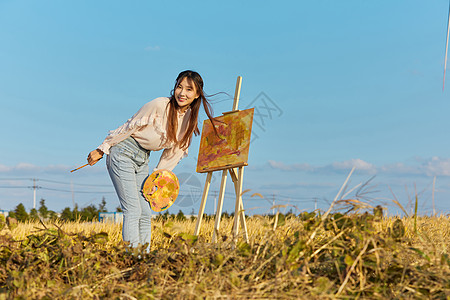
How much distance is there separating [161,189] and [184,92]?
959 mm

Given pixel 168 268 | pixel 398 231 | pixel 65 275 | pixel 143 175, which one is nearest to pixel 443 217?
pixel 398 231

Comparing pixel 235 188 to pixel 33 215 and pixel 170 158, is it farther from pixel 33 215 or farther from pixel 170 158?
pixel 33 215

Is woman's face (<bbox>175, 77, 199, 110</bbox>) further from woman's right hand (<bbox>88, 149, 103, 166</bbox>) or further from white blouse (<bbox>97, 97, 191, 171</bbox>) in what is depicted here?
woman's right hand (<bbox>88, 149, 103, 166</bbox>)

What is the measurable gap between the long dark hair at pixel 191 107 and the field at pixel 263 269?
1374 mm

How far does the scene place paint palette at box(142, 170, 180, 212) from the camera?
12.5 feet

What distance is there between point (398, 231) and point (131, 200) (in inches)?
90.2

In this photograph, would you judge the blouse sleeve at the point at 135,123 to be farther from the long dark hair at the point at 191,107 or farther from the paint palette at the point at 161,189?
the paint palette at the point at 161,189

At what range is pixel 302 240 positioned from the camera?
7.38 ft

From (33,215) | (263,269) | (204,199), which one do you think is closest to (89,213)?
(33,215)

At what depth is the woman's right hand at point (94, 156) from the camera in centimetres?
373

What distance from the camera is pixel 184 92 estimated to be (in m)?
3.81

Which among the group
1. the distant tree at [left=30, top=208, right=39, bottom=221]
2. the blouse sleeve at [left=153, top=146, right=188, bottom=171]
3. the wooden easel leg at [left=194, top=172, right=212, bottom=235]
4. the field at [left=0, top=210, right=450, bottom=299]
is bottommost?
the distant tree at [left=30, top=208, right=39, bottom=221]

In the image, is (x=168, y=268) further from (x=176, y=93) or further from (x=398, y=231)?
(x=176, y=93)

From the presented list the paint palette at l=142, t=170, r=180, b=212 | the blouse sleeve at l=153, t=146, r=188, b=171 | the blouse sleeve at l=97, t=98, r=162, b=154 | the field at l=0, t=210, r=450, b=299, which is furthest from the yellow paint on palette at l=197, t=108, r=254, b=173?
the field at l=0, t=210, r=450, b=299
